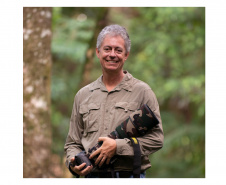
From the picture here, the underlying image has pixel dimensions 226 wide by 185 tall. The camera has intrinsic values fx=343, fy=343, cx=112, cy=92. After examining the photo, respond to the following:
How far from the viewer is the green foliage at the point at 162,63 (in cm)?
820

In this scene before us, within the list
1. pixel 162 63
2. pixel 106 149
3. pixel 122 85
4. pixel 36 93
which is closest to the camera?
pixel 106 149

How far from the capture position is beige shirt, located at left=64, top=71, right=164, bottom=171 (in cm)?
255

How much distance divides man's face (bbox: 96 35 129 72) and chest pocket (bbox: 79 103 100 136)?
1.09 feet

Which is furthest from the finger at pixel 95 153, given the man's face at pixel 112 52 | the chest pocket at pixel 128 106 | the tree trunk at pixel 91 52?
the tree trunk at pixel 91 52

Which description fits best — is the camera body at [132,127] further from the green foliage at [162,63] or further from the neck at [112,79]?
the green foliage at [162,63]

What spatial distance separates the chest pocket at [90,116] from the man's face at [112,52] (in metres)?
0.33

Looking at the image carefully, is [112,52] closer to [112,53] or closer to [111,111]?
[112,53]

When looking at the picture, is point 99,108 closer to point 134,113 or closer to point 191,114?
point 134,113

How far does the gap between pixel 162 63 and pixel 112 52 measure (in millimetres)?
6833

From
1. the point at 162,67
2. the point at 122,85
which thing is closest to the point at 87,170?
the point at 122,85

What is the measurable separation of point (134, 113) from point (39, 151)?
2189mm

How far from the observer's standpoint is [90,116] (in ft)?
8.95

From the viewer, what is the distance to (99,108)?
2.71 meters

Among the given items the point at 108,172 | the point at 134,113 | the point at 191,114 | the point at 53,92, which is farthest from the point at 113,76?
the point at 191,114
